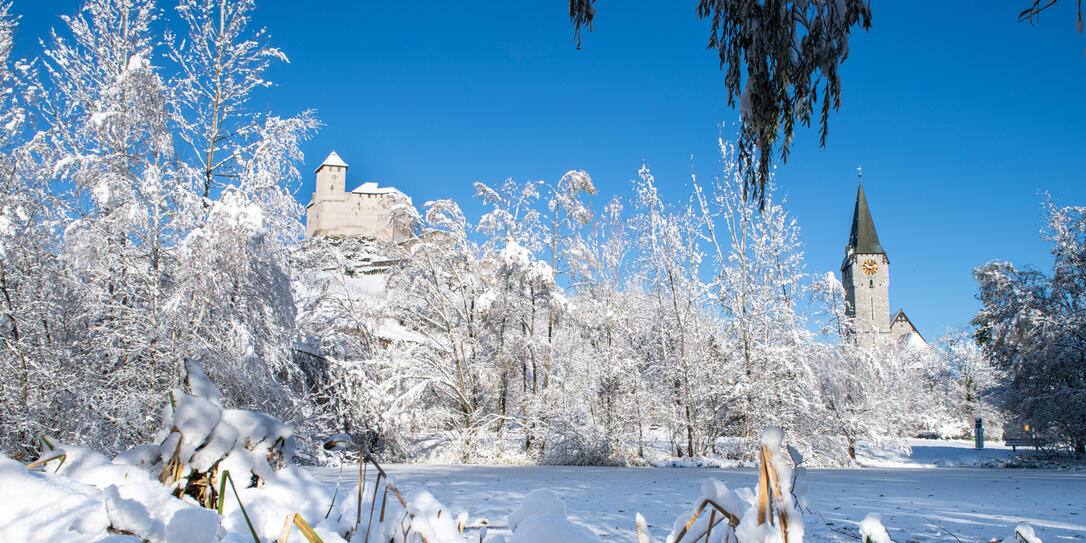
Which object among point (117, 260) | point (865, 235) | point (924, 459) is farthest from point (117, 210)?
point (865, 235)

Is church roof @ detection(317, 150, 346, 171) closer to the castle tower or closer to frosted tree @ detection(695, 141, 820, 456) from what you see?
the castle tower

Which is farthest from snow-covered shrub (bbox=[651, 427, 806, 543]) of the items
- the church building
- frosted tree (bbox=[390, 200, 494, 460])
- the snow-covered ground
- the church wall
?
the church wall

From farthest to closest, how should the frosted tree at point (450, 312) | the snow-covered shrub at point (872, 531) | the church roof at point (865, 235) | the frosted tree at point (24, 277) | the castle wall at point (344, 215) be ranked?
the church roof at point (865, 235), the castle wall at point (344, 215), the frosted tree at point (450, 312), the frosted tree at point (24, 277), the snow-covered shrub at point (872, 531)

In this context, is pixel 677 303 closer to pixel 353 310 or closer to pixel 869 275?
pixel 353 310

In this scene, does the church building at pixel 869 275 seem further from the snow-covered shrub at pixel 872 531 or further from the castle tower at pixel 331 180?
the snow-covered shrub at pixel 872 531

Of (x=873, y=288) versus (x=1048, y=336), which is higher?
(x=873, y=288)

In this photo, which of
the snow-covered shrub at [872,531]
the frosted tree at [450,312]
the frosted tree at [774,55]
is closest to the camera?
the snow-covered shrub at [872,531]

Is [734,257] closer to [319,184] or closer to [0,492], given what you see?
[0,492]

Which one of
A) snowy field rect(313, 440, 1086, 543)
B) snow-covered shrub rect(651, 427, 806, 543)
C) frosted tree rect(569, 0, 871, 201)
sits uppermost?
frosted tree rect(569, 0, 871, 201)

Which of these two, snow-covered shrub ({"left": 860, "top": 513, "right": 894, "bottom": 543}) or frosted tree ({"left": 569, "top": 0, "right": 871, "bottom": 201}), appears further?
frosted tree ({"left": 569, "top": 0, "right": 871, "bottom": 201})

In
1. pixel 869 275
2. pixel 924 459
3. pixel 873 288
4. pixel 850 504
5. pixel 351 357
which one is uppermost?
pixel 869 275

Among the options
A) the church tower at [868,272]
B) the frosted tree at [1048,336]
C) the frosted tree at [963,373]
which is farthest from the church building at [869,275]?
the frosted tree at [1048,336]

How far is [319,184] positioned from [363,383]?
136 ft

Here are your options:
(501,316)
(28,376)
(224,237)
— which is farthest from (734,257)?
(28,376)
